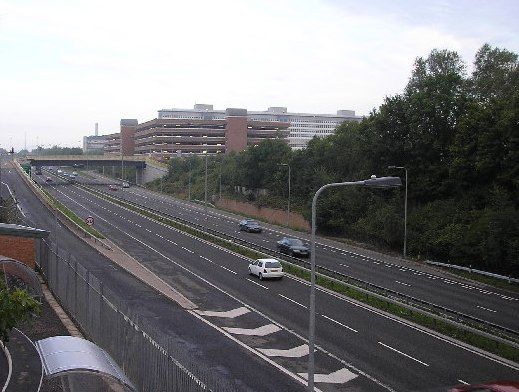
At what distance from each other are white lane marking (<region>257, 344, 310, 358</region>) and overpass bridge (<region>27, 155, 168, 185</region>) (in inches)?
4165

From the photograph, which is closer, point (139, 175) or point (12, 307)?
point (12, 307)

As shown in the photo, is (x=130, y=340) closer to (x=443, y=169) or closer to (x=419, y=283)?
(x=419, y=283)

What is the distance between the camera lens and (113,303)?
55.7 feet

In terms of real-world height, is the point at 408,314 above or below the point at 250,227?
above

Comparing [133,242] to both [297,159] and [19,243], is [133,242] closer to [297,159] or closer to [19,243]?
[19,243]

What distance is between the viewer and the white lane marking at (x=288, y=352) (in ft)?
65.1

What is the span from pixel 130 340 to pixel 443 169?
127ft

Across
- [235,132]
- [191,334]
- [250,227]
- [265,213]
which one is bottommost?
[265,213]

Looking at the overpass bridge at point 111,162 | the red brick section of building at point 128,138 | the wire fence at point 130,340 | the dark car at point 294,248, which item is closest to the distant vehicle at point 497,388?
the wire fence at point 130,340

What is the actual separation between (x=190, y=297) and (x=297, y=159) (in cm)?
4586

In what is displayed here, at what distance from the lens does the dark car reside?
40906 millimetres

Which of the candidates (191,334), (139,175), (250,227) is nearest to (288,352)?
(191,334)

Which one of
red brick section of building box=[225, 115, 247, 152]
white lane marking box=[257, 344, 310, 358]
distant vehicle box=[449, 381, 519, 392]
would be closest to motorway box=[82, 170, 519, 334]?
white lane marking box=[257, 344, 310, 358]

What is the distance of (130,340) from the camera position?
14.1 meters
